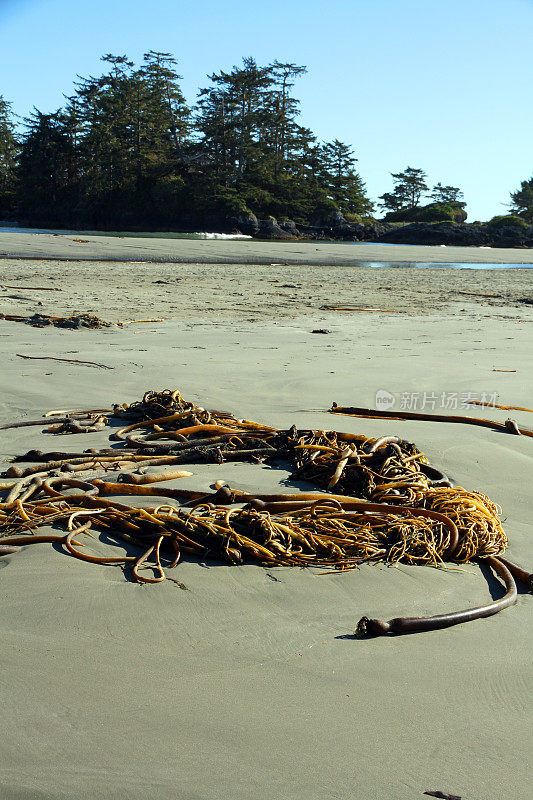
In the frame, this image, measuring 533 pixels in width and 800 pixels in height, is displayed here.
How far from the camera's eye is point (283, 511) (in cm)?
264

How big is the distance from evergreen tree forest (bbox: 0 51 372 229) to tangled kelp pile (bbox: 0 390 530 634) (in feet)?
163

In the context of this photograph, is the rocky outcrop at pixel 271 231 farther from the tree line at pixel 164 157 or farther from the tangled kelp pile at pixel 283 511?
the tangled kelp pile at pixel 283 511

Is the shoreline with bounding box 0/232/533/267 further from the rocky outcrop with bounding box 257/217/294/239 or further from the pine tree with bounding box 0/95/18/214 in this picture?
the pine tree with bounding box 0/95/18/214

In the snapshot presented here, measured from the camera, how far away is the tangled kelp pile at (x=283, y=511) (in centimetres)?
235

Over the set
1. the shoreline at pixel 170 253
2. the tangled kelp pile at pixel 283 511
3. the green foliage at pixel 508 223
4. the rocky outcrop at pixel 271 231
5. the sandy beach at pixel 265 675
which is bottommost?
the sandy beach at pixel 265 675

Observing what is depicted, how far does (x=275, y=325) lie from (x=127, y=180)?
163 feet

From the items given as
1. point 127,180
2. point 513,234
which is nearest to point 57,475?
point 513,234

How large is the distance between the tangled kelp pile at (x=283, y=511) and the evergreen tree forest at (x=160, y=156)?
49797mm

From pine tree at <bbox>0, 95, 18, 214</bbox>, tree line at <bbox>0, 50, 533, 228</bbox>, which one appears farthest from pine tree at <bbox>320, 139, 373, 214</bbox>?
pine tree at <bbox>0, 95, 18, 214</bbox>

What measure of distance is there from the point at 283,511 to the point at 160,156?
186 ft

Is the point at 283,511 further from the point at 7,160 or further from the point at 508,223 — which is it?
the point at 7,160

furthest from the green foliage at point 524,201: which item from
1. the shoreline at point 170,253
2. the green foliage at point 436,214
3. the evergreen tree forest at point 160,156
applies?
the shoreline at point 170,253

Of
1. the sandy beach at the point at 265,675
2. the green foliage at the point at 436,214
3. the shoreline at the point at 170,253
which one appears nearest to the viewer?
the sandy beach at the point at 265,675

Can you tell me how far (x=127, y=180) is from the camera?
53969mm
